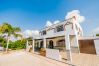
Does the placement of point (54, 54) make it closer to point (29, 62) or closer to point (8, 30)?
point (29, 62)

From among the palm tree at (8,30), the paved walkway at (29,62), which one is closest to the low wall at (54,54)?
the paved walkway at (29,62)

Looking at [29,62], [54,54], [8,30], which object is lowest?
[29,62]

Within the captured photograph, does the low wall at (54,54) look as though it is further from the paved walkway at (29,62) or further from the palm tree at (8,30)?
the palm tree at (8,30)

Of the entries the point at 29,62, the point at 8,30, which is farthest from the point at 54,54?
the point at 8,30

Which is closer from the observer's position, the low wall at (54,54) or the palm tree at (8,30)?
the low wall at (54,54)

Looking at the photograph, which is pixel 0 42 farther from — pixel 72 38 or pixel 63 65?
pixel 63 65

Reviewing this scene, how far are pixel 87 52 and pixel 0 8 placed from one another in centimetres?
2500

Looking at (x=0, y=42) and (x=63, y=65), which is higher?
(x=0, y=42)

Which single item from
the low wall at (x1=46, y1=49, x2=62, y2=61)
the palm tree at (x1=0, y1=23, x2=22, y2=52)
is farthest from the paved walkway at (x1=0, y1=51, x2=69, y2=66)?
the palm tree at (x1=0, y1=23, x2=22, y2=52)

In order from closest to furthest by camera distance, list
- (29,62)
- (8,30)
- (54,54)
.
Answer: (29,62) < (54,54) < (8,30)

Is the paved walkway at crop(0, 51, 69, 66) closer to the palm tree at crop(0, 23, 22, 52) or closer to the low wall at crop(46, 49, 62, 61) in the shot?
the low wall at crop(46, 49, 62, 61)

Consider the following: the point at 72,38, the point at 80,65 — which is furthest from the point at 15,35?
the point at 80,65

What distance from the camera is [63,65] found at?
9.83 metres

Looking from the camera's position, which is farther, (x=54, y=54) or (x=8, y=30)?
(x=8, y=30)
